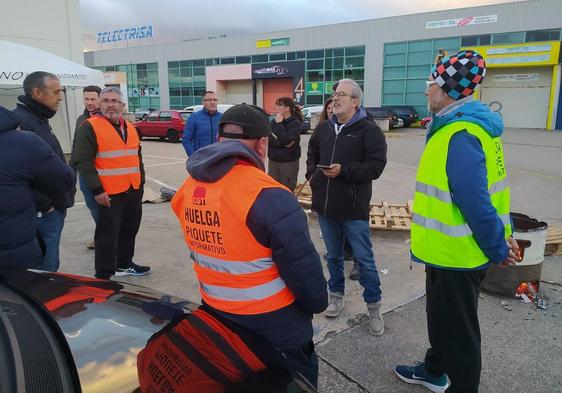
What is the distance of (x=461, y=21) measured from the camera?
29.8 metres

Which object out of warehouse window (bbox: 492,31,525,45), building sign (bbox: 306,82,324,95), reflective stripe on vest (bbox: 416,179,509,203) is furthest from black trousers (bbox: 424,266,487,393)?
building sign (bbox: 306,82,324,95)

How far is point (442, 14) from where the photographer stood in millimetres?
30234

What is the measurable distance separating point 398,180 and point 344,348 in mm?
7585

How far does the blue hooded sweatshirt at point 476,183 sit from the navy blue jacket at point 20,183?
237 cm

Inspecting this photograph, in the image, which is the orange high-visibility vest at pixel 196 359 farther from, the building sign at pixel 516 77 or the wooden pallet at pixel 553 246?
the building sign at pixel 516 77

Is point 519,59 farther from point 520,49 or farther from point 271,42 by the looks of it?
point 271,42

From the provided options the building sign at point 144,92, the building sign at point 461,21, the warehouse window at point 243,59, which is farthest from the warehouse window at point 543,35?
the building sign at point 144,92

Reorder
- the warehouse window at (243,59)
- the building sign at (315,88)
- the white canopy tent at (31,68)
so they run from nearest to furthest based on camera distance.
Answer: the white canopy tent at (31,68) < the building sign at (315,88) < the warehouse window at (243,59)

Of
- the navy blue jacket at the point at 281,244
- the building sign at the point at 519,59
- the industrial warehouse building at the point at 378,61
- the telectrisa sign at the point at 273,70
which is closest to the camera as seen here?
the navy blue jacket at the point at 281,244

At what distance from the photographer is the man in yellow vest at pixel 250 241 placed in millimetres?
1587

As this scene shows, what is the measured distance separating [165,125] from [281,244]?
63.9 feet

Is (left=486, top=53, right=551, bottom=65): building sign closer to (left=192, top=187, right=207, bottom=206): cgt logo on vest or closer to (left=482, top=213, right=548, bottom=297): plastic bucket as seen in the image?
(left=482, top=213, right=548, bottom=297): plastic bucket

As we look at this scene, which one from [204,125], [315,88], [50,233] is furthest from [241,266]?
[315,88]

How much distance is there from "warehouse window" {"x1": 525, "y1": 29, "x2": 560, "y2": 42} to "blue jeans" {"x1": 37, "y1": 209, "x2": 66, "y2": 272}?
107ft
